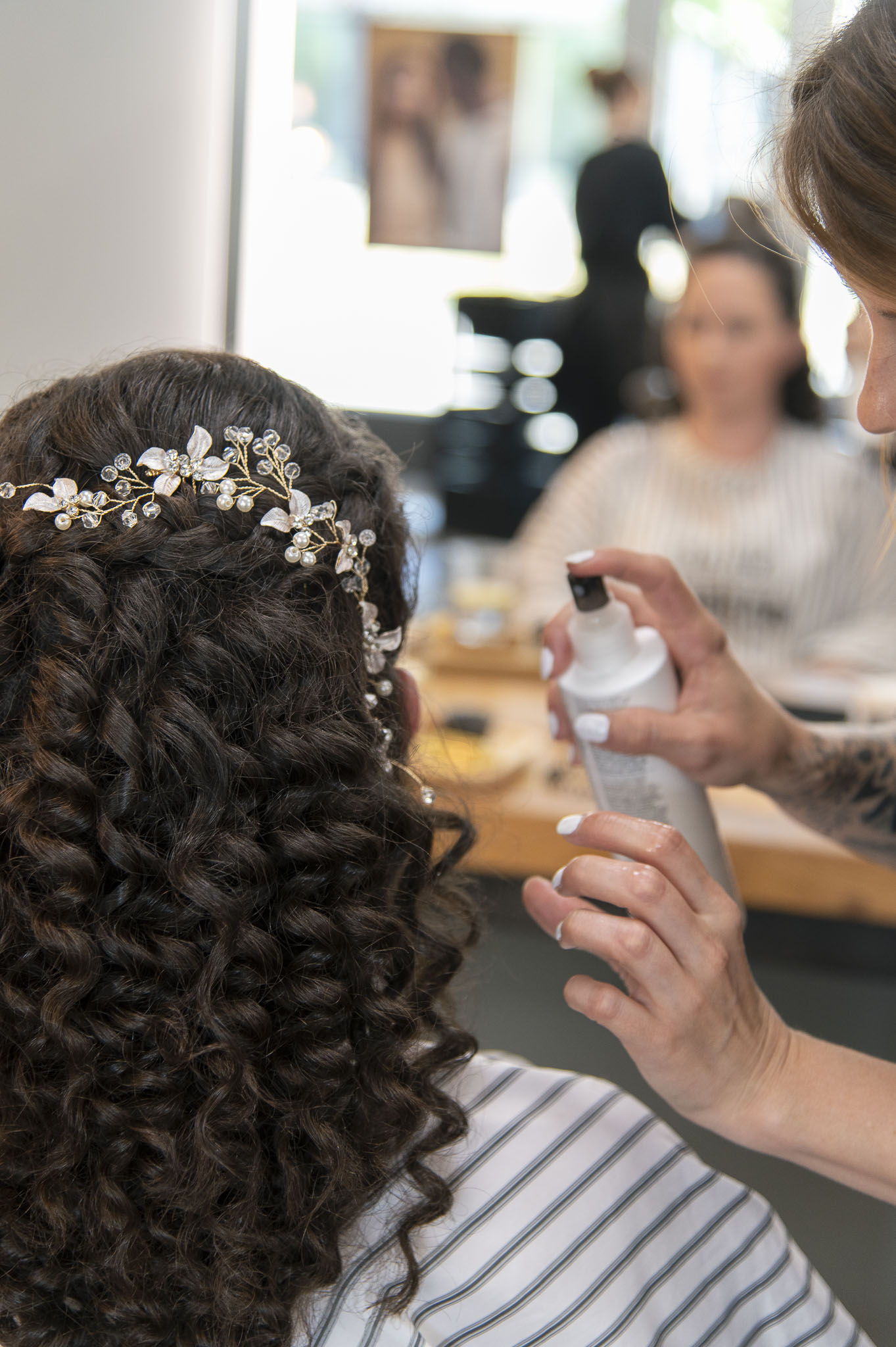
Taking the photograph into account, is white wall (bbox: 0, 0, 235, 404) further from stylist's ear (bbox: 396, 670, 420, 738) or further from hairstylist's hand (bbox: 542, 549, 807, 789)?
hairstylist's hand (bbox: 542, 549, 807, 789)

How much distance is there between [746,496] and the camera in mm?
2072

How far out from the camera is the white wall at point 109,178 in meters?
1.00

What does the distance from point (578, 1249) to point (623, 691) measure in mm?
375

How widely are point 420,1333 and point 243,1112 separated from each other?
0.19 meters

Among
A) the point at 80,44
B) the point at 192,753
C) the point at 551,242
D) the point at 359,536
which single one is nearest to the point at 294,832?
the point at 192,753

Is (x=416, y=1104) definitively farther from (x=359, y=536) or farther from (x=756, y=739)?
(x=756, y=739)

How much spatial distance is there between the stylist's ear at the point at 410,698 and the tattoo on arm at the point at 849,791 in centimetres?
40

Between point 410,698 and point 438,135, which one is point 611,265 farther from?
point 410,698

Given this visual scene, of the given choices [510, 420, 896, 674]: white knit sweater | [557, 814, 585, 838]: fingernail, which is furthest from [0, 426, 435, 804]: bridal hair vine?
[510, 420, 896, 674]: white knit sweater

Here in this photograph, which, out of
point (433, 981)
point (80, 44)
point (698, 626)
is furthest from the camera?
point (80, 44)

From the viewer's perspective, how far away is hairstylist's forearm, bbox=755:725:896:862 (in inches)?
39.0

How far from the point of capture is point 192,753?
0.56 meters

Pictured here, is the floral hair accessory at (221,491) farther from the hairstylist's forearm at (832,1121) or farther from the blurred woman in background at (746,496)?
the blurred woman in background at (746,496)

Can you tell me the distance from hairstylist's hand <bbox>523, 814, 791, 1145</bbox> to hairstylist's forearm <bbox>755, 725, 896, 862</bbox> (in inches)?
14.1
